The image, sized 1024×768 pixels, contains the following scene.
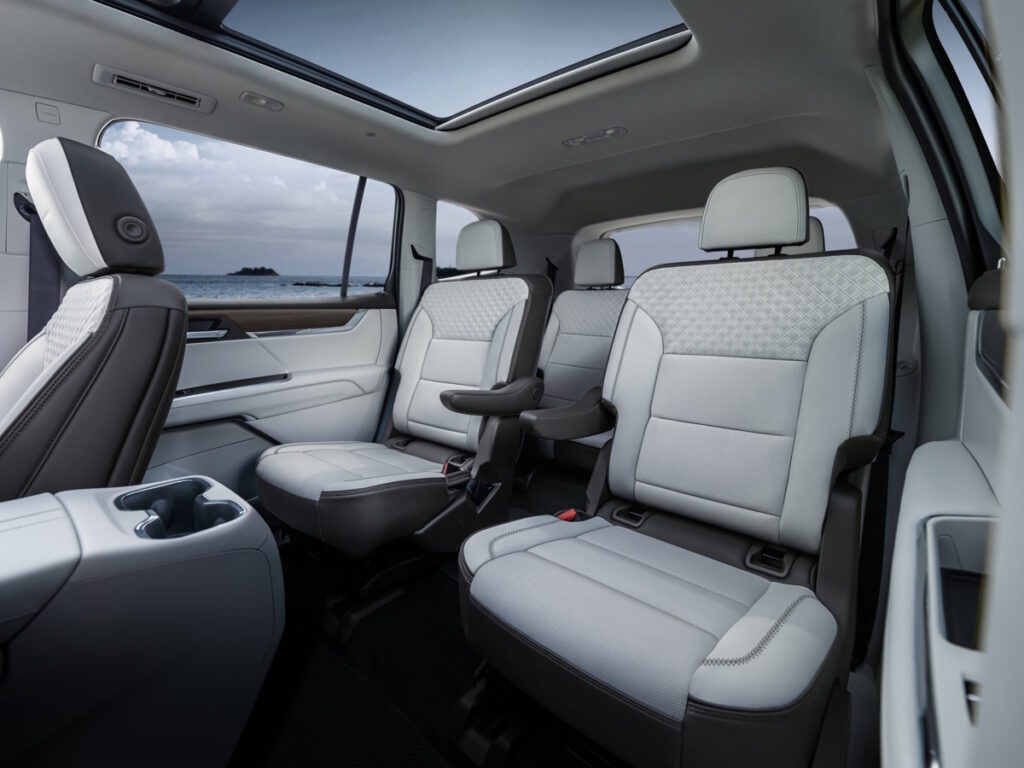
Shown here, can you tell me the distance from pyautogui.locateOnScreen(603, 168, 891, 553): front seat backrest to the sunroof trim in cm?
86

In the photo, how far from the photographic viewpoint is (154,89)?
2084mm

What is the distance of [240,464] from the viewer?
2449mm

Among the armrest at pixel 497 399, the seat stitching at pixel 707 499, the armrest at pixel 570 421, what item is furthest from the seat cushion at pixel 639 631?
the armrest at pixel 497 399

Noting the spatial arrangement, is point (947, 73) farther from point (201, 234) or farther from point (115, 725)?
point (201, 234)

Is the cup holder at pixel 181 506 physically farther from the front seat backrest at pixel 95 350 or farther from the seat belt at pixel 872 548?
the seat belt at pixel 872 548

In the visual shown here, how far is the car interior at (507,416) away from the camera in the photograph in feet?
2.68

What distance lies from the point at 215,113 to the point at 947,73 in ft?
9.12

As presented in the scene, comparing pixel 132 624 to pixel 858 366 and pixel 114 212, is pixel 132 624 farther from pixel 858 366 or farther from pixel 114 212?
pixel 858 366

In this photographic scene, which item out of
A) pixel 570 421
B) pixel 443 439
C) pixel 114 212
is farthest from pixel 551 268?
pixel 114 212

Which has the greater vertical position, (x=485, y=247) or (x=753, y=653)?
(x=485, y=247)

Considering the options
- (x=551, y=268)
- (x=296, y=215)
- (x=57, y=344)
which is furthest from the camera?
(x=551, y=268)

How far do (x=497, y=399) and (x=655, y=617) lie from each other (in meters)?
1.26

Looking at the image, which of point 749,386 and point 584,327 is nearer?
point 749,386

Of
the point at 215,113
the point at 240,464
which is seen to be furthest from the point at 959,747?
the point at 215,113
